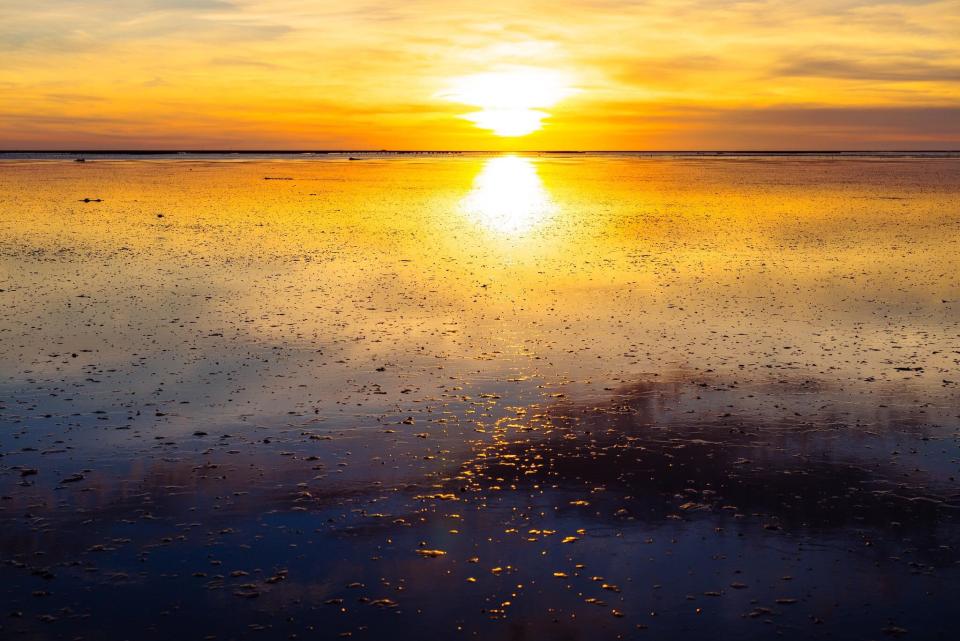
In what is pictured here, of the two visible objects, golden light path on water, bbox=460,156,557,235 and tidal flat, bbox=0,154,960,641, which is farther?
golden light path on water, bbox=460,156,557,235

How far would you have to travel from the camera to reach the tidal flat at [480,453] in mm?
11336

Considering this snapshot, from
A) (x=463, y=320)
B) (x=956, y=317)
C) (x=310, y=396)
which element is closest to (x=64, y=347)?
(x=310, y=396)

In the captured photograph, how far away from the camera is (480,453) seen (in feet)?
54.2

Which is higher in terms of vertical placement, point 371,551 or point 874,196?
point 874,196

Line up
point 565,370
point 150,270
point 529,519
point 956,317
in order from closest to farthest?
point 529,519, point 565,370, point 956,317, point 150,270

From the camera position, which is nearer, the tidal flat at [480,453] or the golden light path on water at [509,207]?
the tidal flat at [480,453]

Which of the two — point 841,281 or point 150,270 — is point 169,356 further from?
point 841,281

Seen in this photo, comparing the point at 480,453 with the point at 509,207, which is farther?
the point at 509,207

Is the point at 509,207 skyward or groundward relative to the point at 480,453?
skyward

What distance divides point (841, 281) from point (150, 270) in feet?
99.7

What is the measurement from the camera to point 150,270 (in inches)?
1503

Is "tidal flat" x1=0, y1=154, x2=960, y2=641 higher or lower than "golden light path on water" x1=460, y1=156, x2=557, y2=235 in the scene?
lower

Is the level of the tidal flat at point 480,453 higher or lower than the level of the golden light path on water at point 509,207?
lower

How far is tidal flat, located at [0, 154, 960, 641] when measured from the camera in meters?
11.3
